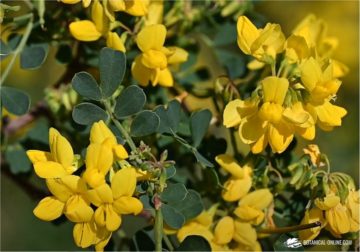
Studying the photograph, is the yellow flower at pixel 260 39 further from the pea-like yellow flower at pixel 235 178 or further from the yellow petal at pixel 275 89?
the pea-like yellow flower at pixel 235 178

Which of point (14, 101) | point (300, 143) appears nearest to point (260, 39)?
point (14, 101)

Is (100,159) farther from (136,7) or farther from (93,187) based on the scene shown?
(136,7)

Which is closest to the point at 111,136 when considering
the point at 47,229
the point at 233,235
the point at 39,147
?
the point at 233,235

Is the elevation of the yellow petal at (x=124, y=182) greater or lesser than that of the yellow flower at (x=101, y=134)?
lesser

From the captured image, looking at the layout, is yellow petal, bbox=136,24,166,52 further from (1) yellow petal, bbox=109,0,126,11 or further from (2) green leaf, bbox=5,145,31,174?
(2) green leaf, bbox=5,145,31,174

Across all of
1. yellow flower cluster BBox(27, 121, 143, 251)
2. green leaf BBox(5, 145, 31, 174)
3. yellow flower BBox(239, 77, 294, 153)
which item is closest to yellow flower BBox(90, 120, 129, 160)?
yellow flower cluster BBox(27, 121, 143, 251)

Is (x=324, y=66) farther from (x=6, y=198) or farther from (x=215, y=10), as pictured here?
(x=6, y=198)


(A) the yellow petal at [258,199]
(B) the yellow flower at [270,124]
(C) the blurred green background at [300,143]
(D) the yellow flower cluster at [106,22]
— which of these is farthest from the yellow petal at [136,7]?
(C) the blurred green background at [300,143]
